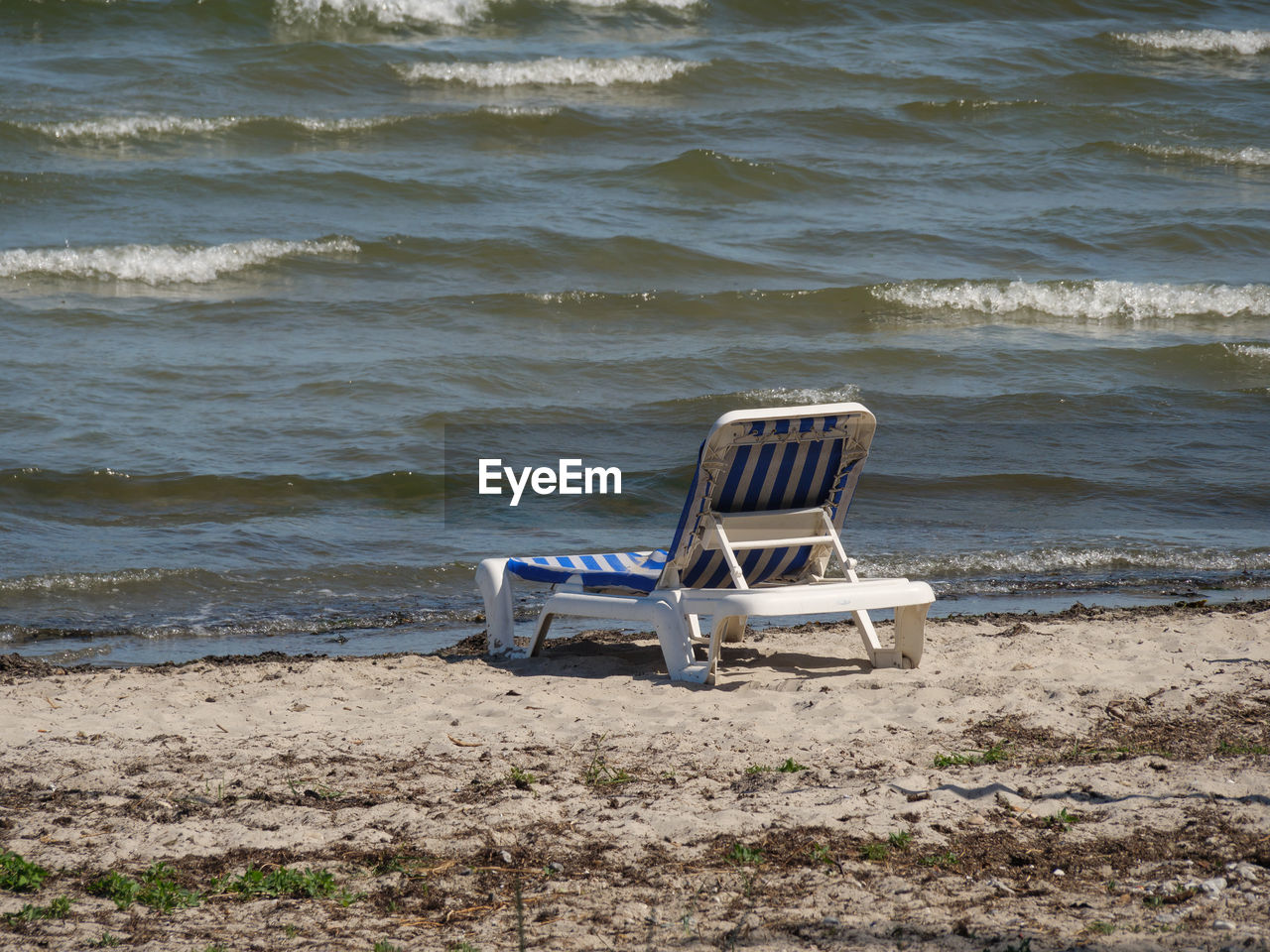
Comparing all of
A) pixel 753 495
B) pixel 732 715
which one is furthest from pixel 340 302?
pixel 732 715

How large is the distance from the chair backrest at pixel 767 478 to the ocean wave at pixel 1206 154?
17219mm

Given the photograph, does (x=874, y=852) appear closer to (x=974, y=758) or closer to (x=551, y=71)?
(x=974, y=758)

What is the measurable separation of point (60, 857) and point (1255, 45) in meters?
28.2

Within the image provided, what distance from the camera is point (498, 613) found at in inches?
257

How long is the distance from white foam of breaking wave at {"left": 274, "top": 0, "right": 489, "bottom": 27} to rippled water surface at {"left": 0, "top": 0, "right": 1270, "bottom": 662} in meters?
0.08

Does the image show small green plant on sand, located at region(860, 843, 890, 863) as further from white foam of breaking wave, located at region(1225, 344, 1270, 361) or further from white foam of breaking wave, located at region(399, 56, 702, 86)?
white foam of breaking wave, located at region(399, 56, 702, 86)

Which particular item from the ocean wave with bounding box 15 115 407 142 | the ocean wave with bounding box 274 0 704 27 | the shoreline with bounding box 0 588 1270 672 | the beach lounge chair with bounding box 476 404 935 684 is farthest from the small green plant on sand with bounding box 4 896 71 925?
the ocean wave with bounding box 274 0 704 27

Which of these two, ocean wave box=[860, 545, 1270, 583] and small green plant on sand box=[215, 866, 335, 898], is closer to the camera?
small green plant on sand box=[215, 866, 335, 898]

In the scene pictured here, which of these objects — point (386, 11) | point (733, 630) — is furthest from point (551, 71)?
point (733, 630)

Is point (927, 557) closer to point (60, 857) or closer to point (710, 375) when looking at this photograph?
point (710, 375)

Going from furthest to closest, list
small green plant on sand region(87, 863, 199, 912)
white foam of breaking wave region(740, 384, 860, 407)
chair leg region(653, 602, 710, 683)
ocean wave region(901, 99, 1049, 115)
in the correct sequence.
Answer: ocean wave region(901, 99, 1049, 115) → white foam of breaking wave region(740, 384, 860, 407) → chair leg region(653, 602, 710, 683) → small green plant on sand region(87, 863, 199, 912)

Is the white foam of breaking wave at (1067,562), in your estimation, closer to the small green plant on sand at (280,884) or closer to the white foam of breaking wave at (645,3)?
the small green plant on sand at (280,884)

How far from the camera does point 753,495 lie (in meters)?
Result: 6.05

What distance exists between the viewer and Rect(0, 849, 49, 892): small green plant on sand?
3.50 meters
